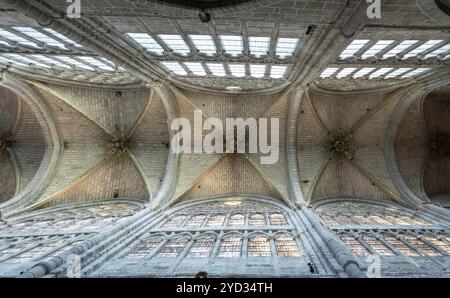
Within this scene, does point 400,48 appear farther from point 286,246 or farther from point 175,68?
point 175,68

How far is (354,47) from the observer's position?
28.7ft

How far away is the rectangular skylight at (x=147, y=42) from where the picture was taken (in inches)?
326

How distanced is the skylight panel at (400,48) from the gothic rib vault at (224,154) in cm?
15

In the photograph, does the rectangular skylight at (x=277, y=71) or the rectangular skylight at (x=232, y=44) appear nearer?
the rectangular skylight at (x=232, y=44)

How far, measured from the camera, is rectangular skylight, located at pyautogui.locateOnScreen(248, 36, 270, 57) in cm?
853

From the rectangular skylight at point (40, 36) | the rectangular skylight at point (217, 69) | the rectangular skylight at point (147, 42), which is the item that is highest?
the rectangular skylight at point (147, 42)

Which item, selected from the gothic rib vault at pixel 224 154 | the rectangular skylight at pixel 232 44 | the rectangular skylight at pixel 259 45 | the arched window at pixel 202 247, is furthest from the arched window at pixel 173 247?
the rectangular skylight at pixel 259 45

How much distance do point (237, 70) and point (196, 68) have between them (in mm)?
1795

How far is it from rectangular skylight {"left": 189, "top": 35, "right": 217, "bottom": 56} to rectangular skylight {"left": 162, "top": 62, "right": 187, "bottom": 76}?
2.29 metres

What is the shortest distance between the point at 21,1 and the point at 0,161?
1524 centimetres

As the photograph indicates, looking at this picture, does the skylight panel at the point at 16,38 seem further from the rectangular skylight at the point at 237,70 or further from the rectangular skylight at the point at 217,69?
the rectangular skylight at the point at 237,70

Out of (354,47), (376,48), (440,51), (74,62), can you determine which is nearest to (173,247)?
(74,62)

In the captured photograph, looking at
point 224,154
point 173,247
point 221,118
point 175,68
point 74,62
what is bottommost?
point 173,247

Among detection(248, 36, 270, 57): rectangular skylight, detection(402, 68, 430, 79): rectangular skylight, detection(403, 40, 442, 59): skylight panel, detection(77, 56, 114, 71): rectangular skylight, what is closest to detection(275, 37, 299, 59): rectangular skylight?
detection(248, 36, 270, 57): rectangular skylight
